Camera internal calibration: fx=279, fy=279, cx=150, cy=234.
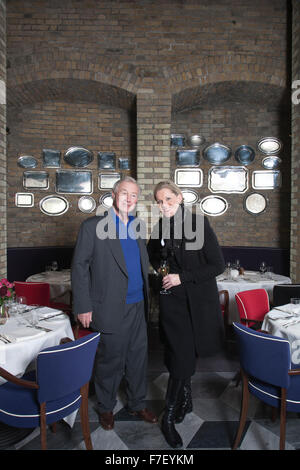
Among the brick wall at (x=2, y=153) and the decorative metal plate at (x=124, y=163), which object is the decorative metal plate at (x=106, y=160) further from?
the brick wall at (x=2, y=153)

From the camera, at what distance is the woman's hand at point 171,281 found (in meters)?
1.77

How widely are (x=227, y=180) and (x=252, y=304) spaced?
115 inches

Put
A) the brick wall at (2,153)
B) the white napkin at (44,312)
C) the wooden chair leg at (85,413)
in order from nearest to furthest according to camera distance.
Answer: the wooden chair leg at (85,413), the white napkin at (44,312), the brick wall at (2,153)

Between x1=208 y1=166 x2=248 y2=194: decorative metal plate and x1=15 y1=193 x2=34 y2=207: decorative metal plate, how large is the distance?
325 centimetres

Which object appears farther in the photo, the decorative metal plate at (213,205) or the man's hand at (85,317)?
the decorative metal plate at (213,205)

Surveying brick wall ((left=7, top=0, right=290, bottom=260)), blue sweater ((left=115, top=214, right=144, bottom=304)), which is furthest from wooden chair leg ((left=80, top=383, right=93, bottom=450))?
brick wall ((left=7, top=0, right=290, bottom=260))

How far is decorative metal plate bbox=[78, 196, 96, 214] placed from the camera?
5.11 meters

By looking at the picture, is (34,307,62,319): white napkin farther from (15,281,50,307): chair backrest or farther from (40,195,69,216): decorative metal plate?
(40,195,69,216): decorative metal plate

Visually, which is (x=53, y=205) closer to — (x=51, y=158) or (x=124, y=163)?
(x=51, y=158)

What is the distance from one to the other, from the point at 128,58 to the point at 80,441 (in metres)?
4.93

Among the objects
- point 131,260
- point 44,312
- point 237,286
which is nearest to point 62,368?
point 131,260

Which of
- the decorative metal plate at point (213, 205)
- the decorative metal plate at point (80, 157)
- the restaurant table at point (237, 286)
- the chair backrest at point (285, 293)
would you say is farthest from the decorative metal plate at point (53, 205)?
the chair backrest at point (285, 293)

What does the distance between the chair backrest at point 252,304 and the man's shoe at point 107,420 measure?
142cm

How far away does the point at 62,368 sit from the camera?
1503mm
